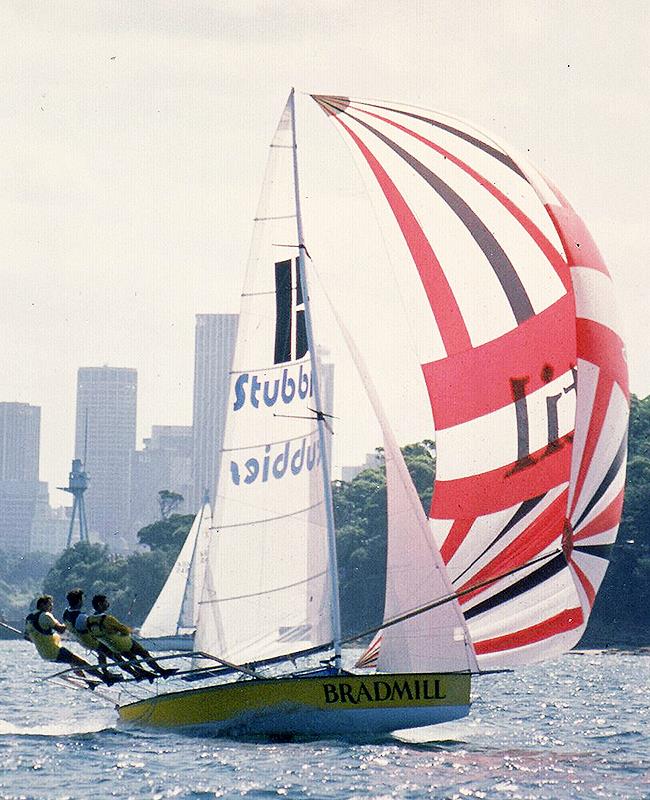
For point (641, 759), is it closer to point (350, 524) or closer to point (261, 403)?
point (261, 403)

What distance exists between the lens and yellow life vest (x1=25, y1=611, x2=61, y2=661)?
19.5m

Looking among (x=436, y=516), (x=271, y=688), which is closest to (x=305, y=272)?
(x=436, y=516)

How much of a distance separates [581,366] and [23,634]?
23.6 ft

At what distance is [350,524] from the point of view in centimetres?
8175

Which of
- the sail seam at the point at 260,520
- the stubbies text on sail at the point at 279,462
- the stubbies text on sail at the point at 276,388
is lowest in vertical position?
the sail seam at the point at 260,520

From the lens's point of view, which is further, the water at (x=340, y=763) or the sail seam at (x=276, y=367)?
the sail seam at (x=276, y=367)

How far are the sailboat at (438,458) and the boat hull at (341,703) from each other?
0.02 m

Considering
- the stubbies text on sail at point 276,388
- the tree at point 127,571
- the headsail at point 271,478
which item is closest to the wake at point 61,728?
the headsail at point 271,478

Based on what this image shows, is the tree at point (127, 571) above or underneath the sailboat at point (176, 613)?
above

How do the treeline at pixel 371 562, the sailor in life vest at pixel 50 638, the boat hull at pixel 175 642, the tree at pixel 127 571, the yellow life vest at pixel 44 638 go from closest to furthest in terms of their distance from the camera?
the sailor in life vest at pixel 50 638, the yellow life vest at pixel 44 638, the boat hull at pixel 175 642, the treeline at pixel 371 562, the tree at pixel 127 571

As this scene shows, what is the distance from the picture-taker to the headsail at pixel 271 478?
747 inches

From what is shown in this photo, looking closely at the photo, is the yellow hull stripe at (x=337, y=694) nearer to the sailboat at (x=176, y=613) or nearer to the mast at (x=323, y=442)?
the mast at (x=323, y=442)

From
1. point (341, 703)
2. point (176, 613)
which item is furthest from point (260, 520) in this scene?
point (176, 613)

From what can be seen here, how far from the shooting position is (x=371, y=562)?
7612 cm
